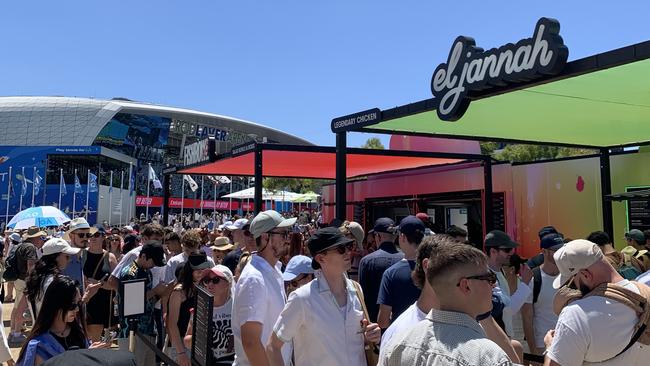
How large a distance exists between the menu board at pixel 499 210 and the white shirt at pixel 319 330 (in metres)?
9.74

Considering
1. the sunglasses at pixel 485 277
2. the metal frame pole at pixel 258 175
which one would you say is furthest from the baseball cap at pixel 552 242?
the metal frame pole at pixel 258 175

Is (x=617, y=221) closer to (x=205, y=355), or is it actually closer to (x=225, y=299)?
(x=225, y=299)

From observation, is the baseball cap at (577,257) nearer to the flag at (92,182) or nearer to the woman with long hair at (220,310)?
the woman with long hair at (220,310)

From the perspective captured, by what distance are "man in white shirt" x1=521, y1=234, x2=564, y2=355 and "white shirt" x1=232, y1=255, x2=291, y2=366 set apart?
8.04ft

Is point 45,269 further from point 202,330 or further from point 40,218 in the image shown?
point 40,218

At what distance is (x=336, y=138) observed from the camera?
8266 millimetres

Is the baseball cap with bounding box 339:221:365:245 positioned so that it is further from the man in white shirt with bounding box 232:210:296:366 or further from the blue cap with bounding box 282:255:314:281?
the man in white shirt with bounding box 232:210:296:366

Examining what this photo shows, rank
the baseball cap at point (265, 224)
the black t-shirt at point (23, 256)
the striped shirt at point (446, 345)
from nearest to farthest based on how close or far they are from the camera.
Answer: the striped shirt at point (446, 345) < the baseball cap at point (265, 224) < the black t-shirt at point (23, 256)

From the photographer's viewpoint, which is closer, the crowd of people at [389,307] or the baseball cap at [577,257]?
the crowd of people at [389,307]

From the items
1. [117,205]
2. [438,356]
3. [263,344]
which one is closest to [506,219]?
[263,344]

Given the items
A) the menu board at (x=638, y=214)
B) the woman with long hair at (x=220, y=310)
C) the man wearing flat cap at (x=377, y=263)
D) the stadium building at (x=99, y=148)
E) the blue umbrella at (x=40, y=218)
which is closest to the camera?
the woman with long hair at (x=220, y=310)

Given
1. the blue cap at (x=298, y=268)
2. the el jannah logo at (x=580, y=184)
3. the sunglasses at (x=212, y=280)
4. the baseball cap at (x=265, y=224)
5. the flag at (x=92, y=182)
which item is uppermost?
the flag at (x=92, y=182)

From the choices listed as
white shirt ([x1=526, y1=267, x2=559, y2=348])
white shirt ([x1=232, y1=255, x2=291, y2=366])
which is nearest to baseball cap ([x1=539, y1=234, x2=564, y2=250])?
white shirt ([x1=526, y1=267, x2=559, y2=348])

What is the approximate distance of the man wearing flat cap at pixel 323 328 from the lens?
246cm
